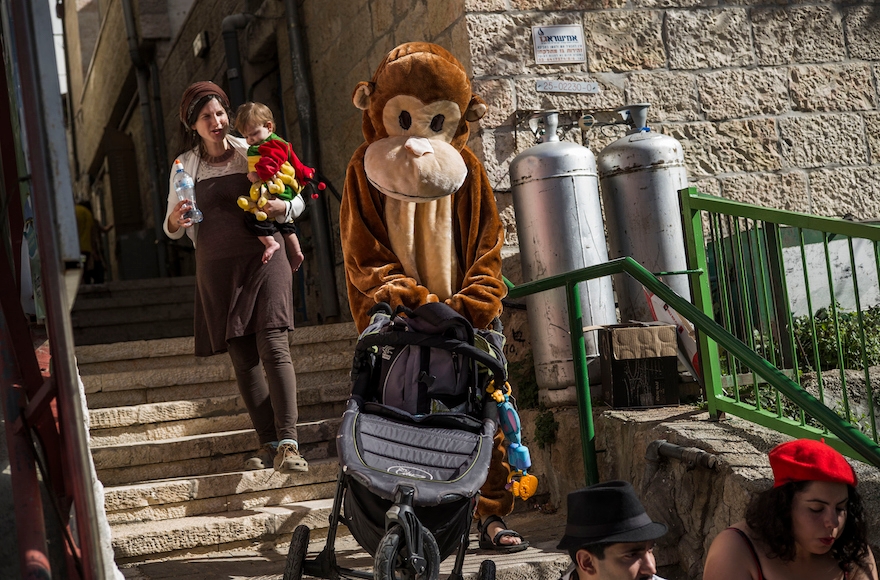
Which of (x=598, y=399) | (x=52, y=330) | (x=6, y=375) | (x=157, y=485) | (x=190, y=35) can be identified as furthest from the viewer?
(x=190, y=35)

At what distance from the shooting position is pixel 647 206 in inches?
209

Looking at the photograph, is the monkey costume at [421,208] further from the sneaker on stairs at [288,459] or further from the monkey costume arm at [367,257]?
the sneaker on stairs at [288,459]

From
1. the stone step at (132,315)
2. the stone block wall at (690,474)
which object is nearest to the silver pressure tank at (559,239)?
the stone block wall at (690,474)

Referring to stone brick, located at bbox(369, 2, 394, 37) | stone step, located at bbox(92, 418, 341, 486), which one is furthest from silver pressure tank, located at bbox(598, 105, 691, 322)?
stone brick, located at bbox(369, 2, 394, 37)

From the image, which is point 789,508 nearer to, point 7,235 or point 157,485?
point 7,235

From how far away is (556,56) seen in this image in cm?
586

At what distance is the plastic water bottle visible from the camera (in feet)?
14.4

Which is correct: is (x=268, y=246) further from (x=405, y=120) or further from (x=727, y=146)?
(x=727, y=146)

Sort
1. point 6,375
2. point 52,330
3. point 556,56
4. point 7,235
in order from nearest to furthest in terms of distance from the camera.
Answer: point 52,330, point 6,375, point 7,235, point 556,56

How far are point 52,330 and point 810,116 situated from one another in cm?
546

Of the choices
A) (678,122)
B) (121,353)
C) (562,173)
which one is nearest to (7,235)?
(562,173)

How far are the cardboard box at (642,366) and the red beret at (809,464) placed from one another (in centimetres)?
177

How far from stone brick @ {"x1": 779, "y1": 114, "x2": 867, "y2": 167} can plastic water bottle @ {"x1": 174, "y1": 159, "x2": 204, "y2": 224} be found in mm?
3698

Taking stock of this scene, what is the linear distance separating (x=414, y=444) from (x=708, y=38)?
398 centimetres
